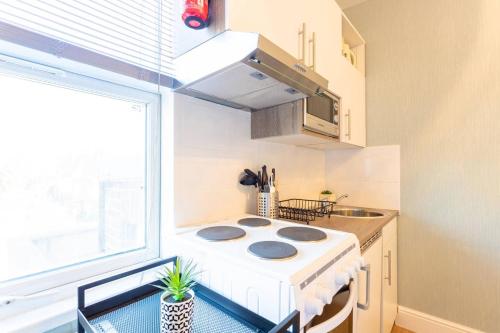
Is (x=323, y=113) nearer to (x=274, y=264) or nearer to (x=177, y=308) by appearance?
(x=274, y=264)

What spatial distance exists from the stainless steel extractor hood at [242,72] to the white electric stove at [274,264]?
619 mm

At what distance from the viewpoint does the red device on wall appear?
799 millimetres

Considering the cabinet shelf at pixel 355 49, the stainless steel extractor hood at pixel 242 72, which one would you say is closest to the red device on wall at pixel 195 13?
the stainless steel extractor hood at pixel 242 72

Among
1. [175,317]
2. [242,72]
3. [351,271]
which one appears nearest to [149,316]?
[175,317]

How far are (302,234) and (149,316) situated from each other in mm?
608

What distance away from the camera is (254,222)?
1.17 m

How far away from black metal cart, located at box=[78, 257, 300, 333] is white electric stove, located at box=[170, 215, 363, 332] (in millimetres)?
29

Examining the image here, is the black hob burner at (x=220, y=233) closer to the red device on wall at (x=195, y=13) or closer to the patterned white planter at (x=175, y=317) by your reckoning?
the patterned white planter at (x=175, y=317)

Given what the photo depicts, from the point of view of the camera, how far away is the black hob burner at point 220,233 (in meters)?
0.91

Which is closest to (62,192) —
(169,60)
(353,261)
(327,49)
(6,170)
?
(6,170)

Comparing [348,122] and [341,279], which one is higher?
[348,122]

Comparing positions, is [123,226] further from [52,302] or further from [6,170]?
[6,170]

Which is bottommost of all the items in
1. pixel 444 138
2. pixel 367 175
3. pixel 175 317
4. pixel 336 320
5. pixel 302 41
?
pixel 336 320

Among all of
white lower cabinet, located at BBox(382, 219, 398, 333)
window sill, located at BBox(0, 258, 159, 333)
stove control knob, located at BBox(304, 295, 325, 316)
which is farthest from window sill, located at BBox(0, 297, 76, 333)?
white lower cabinet, located at BBox(382, 219, 398, 333)
